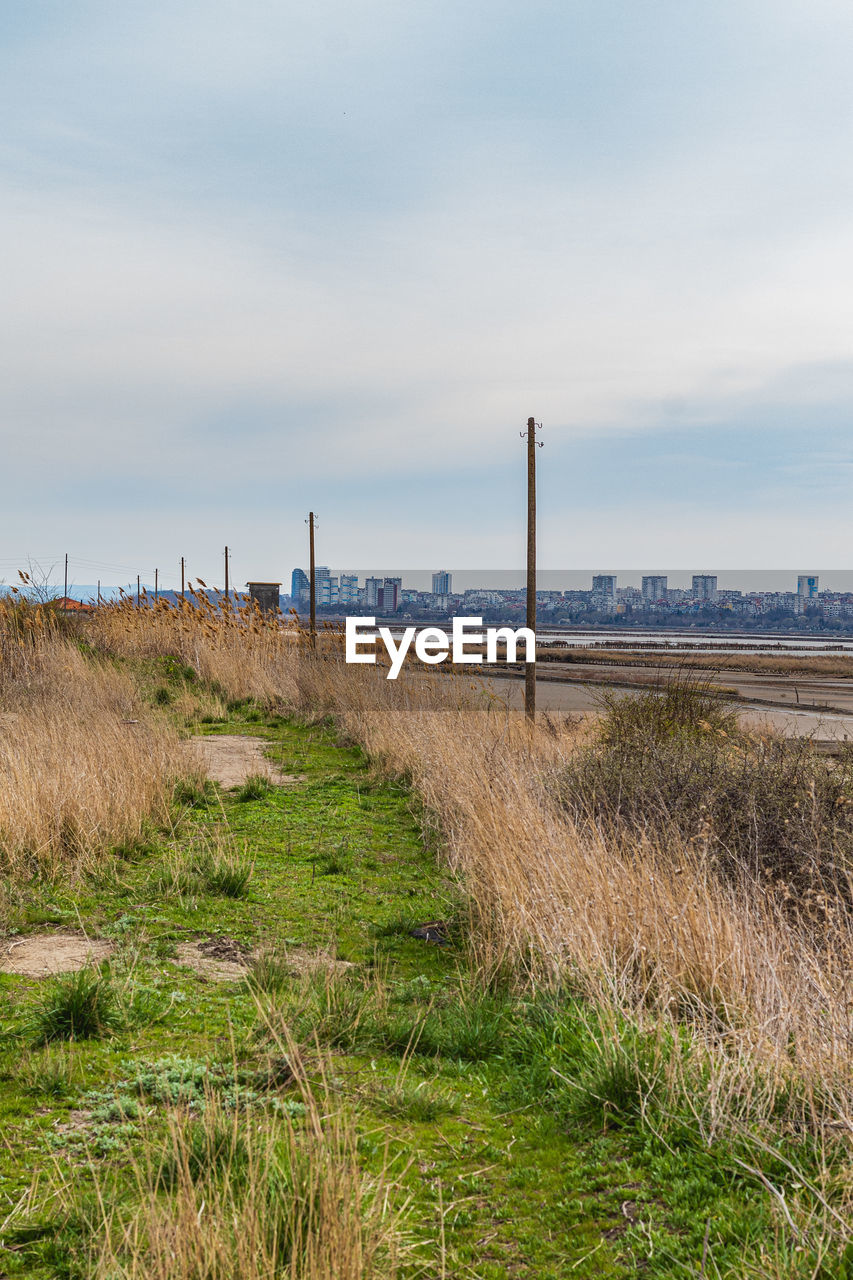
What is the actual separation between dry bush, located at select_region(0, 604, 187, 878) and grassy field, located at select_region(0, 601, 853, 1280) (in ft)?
0.28

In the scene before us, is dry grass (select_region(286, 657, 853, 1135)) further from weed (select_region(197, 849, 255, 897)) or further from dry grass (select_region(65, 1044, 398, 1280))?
weed (select_region(197, 849, 255, 897))

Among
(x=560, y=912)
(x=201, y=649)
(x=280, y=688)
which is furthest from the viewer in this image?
(x=201, y=649)

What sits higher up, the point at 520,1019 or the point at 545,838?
the point at 545,838

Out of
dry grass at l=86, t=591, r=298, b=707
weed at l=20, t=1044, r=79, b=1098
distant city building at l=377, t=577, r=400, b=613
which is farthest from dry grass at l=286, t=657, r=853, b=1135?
distant city building at l=377, t=577, r=400, b=613

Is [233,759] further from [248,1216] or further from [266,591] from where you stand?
[266,591]

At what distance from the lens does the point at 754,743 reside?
10016mm

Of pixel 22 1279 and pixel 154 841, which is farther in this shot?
pixel 154 841

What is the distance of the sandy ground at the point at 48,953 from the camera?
491cm

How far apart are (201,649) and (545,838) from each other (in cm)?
1403

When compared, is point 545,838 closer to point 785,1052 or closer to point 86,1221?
point 785,1052

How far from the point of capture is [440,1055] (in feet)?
13.5

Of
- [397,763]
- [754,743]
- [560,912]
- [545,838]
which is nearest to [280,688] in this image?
[397,763]

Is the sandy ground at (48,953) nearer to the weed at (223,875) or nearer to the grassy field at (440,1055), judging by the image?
the grassy field at (440,1055)

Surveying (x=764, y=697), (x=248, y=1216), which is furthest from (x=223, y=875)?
(x=764, y=697)
